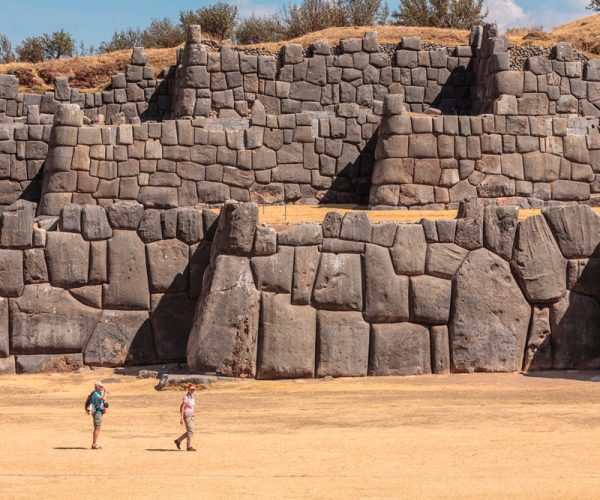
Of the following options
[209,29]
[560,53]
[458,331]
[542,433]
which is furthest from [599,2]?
[542,433]

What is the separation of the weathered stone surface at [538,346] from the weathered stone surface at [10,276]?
7.08 m

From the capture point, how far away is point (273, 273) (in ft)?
56.3

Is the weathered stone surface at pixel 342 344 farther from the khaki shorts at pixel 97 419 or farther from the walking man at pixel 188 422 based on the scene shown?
the khaki shorts at pixel 97 419

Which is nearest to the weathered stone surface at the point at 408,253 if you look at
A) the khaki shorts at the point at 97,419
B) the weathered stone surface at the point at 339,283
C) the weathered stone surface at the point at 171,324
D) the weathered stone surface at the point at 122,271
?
the weathered stone surface at the point at 339,283

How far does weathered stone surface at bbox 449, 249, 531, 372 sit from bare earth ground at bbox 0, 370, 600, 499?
→ 1.22 feet

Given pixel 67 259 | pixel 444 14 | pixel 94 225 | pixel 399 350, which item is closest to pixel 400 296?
Answer: pixel 399 350

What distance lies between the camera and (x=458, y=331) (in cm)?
1734

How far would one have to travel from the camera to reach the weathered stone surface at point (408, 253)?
17484 mm

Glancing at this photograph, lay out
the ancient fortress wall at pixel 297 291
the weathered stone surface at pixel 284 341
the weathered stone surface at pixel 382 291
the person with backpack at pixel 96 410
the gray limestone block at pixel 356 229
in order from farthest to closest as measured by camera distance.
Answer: the gray limestone block at pixel 356 229, the weathered stone surface at pixel 382 291, the ancient fortress wall at pixel 297 291, the weathered stone surface at pixel 284 341, the person with backpack at pixel 96 410

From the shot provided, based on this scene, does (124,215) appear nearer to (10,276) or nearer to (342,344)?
(10,276)

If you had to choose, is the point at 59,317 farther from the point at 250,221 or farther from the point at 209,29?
the point at 209,29

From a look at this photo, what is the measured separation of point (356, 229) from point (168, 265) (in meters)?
2.87

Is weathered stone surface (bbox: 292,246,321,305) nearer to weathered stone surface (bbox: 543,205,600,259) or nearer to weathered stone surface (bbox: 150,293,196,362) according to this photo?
weathered stone surface (bbox: 150,293,196,362)

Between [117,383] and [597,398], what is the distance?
6186 millimetres
